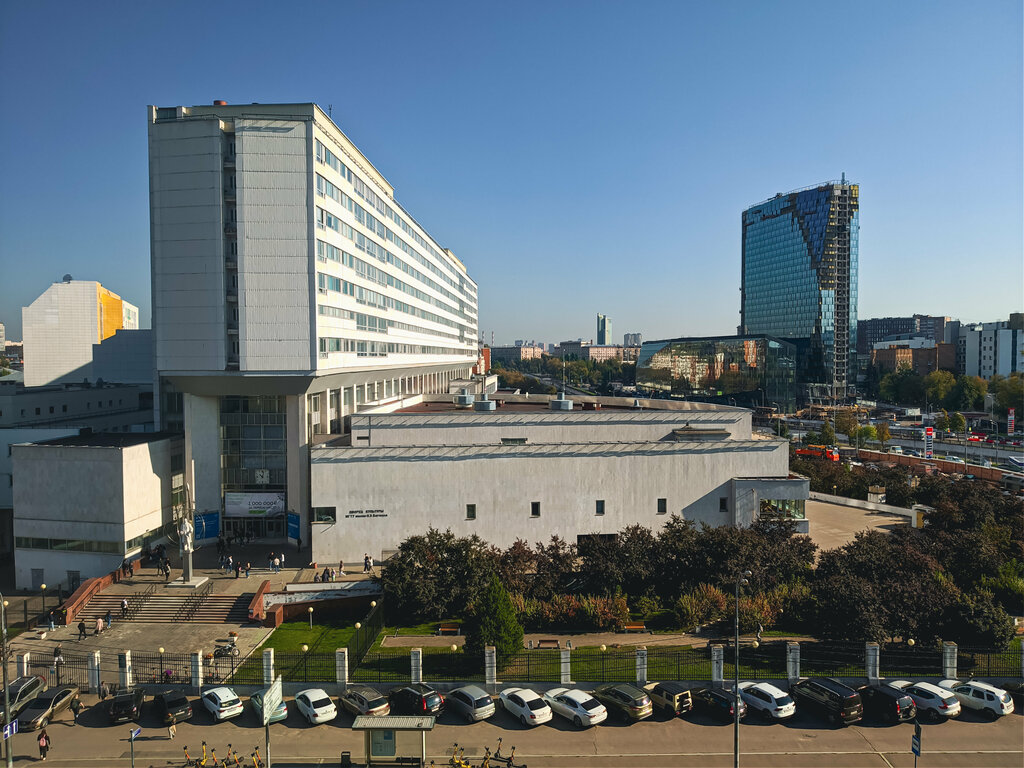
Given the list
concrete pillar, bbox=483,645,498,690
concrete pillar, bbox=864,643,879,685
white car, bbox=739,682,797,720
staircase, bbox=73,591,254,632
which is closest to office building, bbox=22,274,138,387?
staircase, bbox=73,591,254,632

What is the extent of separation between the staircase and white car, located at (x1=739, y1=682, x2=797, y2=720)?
23.2 meters

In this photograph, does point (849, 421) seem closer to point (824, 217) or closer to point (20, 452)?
point (824, 217)

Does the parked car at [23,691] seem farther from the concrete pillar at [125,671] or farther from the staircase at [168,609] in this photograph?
the staircase at [168,609]

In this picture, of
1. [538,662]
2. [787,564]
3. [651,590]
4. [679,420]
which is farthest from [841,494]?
[538,662]

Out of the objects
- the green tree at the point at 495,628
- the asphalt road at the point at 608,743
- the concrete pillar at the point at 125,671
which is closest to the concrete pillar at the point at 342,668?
the asphalt road at the point at 608,743

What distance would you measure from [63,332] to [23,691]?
8529 cm

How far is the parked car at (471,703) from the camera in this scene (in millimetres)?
21859

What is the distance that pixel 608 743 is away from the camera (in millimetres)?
20688

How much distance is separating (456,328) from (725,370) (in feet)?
203

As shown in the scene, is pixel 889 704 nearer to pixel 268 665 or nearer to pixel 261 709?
pixel 261 709

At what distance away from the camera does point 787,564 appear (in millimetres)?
32250

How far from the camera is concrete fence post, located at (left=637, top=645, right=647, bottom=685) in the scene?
76.6 feet

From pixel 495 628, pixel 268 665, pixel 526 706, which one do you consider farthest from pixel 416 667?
pixel 268 665

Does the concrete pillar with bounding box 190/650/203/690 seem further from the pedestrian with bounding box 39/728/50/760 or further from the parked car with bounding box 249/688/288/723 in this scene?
the pedestrian with bounding box 39/728/50/760
